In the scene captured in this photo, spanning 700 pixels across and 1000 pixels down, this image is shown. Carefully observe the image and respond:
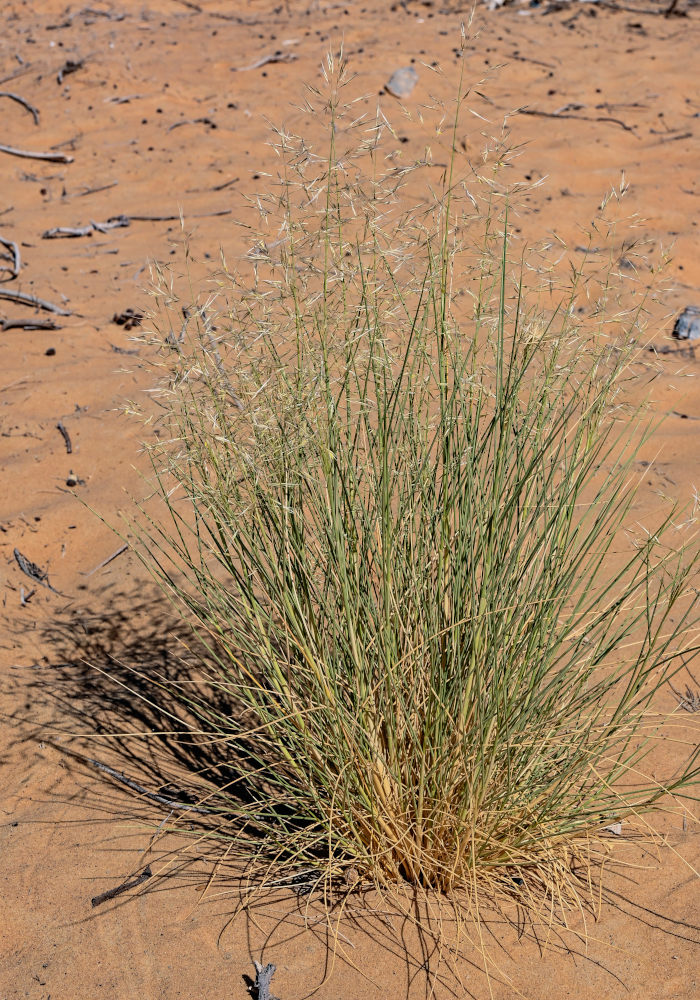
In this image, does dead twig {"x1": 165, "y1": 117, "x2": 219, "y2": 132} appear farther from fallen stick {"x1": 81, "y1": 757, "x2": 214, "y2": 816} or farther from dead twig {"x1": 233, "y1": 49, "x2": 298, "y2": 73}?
fallen stick {"x1": 81, "y1": 757, "x2": 214, "y2": 816}

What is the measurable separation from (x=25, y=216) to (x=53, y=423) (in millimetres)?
2475

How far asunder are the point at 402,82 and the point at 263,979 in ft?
19.6

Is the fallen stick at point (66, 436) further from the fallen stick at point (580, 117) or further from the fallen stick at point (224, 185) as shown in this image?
the fallen stick at point (580, 117)

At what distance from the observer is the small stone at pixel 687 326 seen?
3.91 meters

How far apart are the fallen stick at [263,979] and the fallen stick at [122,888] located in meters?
0.30

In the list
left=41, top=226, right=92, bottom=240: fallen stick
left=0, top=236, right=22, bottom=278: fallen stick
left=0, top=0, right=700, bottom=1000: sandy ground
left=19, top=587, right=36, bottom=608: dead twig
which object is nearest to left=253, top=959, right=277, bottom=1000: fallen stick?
left=0, top=0, right=700, bottom=1000: sandy ground

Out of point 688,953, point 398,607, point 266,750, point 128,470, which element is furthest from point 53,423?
point 688,953

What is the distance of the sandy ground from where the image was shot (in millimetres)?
1599

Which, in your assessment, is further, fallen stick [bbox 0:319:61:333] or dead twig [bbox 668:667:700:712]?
fallen stick [bbox 0:319:61:333]

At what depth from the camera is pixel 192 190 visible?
556 cm

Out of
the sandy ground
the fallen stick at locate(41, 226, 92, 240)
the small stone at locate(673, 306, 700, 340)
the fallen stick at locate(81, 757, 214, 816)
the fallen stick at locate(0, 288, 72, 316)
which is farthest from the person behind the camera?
the fallen stick at locate(41, 226, 92, 240)

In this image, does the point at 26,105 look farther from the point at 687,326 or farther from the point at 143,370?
the point at 687,326

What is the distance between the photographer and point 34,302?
4.23 m

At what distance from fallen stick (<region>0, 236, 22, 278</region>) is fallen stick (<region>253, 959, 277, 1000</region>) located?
3.73 m
